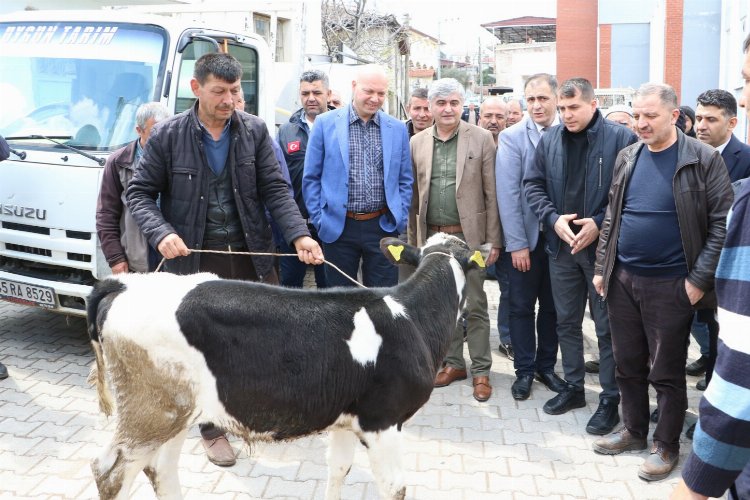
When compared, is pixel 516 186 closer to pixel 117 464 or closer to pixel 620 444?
pixel 620 444

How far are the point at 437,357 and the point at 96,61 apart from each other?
412cm

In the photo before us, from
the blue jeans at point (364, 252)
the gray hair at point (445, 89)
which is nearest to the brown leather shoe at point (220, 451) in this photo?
the blue jeans at point (364, 252)

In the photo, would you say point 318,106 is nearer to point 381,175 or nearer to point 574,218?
point 381,175

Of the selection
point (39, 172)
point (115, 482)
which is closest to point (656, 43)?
point (39, 172)

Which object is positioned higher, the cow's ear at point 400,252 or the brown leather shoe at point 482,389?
the cow's ear at point 400,252

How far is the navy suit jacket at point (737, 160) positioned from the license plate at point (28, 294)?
5.03m

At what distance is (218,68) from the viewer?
3.85 meters

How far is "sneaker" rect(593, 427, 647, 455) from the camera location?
4.49 m

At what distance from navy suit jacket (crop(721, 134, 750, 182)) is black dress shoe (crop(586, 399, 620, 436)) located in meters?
1.76

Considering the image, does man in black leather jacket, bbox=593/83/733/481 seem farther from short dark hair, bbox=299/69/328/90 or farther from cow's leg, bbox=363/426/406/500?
short dark hair, bbox=299/69/328/90

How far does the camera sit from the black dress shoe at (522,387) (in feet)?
17.7

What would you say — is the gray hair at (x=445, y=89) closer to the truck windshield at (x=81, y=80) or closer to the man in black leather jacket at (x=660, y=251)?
the man in black leather jacket at (x=660, y=251)

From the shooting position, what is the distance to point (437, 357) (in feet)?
11.7

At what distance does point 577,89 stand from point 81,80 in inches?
155
